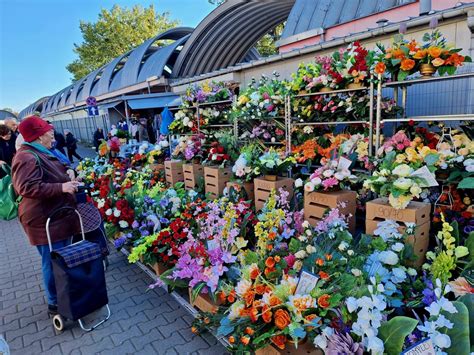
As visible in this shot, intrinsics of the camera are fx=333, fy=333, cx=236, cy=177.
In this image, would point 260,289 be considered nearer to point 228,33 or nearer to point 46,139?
point 46,139

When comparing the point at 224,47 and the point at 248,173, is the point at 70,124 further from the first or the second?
the point at 248,173

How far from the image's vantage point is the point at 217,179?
13.1 feet

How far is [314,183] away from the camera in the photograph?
271 cm

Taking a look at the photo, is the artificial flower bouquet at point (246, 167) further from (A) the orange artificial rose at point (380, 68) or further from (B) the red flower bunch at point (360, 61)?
(A) the orange artificial rose at point (380, 68)

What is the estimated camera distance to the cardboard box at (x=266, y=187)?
10.6 ft

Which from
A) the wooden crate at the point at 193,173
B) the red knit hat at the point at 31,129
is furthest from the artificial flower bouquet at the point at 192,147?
the red knit hat at the point at 31,129

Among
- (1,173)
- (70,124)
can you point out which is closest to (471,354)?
(1,173)

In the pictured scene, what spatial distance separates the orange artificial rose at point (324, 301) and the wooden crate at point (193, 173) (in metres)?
3.00

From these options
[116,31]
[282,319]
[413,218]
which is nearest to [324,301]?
[282,319]

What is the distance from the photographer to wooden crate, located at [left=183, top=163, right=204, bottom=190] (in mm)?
4539

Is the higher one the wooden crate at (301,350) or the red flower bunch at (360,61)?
the red flower bunch at (360,61)

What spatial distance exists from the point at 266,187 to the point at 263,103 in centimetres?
121

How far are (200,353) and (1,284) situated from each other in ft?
8.95

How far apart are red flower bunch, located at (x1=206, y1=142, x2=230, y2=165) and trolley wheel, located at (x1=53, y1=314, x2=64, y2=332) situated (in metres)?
2.27
